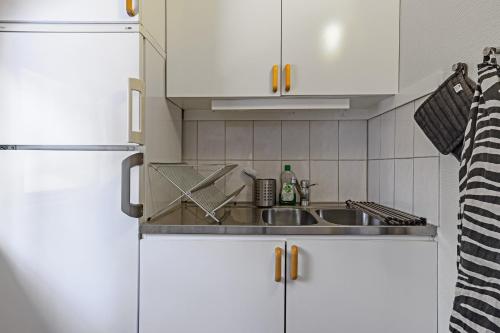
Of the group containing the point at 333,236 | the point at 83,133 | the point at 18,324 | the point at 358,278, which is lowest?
the point at 18,324

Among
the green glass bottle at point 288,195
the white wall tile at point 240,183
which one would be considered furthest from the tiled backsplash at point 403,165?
the white wall tile at point 240,183

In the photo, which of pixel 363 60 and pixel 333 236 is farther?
pixel 363 60

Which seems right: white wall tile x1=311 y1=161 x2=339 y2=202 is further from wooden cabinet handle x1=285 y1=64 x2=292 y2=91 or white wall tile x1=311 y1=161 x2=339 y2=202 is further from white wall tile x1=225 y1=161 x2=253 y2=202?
wooden cabinet handle x1=285 y1=64 x2=292 y2=91

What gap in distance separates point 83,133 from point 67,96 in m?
0.15

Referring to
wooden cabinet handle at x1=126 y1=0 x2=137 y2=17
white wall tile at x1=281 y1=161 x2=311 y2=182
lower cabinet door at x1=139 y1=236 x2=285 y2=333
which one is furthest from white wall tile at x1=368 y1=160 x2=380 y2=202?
wooden cabinet handle at x1=126 y1=0 x2=137 y2=17

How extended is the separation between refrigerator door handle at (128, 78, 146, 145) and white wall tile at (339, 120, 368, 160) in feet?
3.65

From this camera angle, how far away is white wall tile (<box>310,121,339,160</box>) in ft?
5.71

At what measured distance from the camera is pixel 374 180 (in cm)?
164

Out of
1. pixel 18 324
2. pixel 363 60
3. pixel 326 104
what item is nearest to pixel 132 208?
pixel 18 324

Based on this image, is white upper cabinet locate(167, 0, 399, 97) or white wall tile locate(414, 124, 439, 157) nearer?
white wall tile locate(414, 124, 439, 157)

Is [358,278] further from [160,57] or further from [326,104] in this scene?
[160,57]

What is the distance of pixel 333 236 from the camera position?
1.08 m

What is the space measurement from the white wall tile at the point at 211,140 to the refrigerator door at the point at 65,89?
0.66 m

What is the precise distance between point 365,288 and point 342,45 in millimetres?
1002
